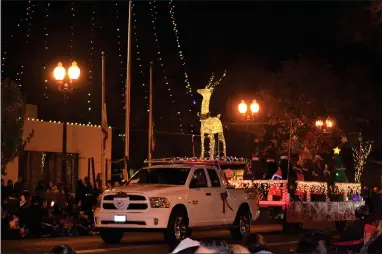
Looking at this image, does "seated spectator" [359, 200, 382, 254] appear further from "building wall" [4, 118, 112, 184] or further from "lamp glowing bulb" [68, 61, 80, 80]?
"building wall" [4, 118, 112, 184]

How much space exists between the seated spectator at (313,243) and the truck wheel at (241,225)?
1222cm

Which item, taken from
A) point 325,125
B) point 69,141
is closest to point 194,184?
point 69,141

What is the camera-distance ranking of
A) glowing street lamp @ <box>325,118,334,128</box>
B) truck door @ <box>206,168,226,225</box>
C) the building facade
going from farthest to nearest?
glowing street lamp @ <box>325,118,334,128</box>, the building facade, truck door @ <box>206,168,226,225</box>

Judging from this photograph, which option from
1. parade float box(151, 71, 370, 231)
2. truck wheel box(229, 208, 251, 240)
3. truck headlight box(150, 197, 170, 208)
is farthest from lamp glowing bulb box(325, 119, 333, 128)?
truck headlight box(150, 197, 170, 208)

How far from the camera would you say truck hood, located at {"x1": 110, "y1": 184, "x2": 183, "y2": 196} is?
18.3 metres

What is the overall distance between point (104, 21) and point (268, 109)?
10348mm

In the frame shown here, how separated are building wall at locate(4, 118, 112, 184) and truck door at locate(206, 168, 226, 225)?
44.4ft

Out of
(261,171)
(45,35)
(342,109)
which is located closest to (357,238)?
(261,171)

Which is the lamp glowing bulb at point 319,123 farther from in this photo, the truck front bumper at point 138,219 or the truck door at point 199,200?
the truck front bumper at point 138,219

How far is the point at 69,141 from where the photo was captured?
115 ft

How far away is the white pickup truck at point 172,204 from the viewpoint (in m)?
18.1

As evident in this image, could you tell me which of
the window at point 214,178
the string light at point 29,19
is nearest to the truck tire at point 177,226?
the window at point 214,178

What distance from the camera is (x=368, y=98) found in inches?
1350

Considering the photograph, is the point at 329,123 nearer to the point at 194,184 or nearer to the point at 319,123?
the point at 319,123
